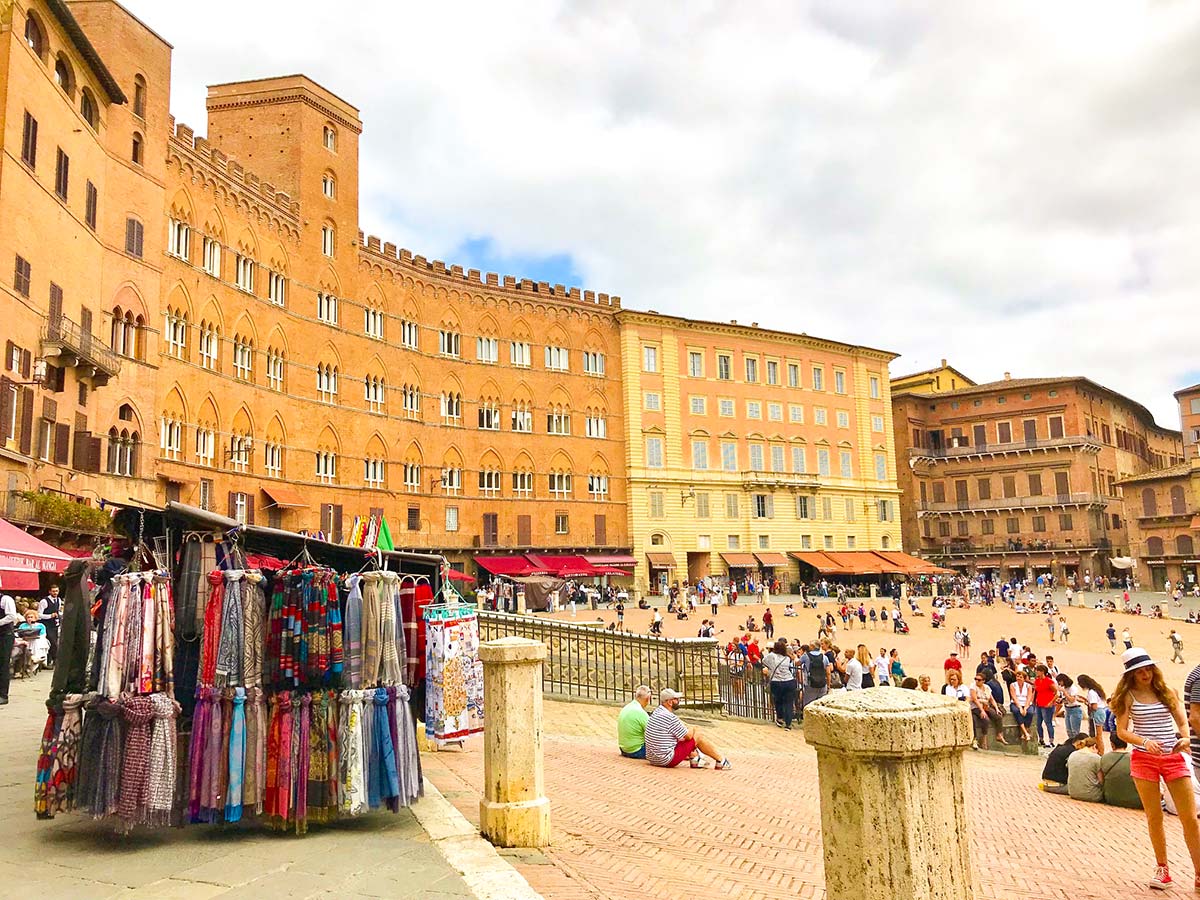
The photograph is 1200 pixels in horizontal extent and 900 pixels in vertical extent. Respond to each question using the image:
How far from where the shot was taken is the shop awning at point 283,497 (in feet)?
118

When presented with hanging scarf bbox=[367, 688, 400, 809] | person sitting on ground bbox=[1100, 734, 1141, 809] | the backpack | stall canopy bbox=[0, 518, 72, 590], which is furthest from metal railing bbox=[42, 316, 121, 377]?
person sitting on ground bbox=[1100, 734, 1141, 809]

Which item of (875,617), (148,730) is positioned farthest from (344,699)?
(875,617)

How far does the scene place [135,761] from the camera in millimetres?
5992

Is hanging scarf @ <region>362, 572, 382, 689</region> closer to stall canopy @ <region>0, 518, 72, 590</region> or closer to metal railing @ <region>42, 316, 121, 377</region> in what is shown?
stall canopy @ <region>0, 518, 72, 590</region>

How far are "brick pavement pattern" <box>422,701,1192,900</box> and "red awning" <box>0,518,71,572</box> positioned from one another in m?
5.21

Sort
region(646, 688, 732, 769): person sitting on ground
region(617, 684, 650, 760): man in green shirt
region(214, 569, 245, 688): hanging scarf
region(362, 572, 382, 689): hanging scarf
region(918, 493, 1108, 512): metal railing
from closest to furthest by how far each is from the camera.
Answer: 1. region(214, 569, 245, 688): hanging scarf
2. region(362, 572, 382, 689): hanging scarf
3. region(646, 688, 732, 769): person sitting on ground
4. region(617, 684, 650, 760): man in green shirt
5. region(918, 493, 1108, 512): metal railing

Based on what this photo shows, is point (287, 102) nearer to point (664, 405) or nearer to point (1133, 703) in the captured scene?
point (664, 405)

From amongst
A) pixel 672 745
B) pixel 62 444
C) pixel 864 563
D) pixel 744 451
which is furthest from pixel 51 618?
pixel 864 563

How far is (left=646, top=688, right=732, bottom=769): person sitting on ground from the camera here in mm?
10984

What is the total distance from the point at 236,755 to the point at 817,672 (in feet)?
40.0

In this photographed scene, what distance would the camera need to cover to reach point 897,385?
76.4 m

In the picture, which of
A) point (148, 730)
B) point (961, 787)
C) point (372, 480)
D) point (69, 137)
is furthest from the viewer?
point (372, 480)

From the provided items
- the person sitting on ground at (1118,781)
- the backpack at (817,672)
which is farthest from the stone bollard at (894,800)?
the backpack at (817,672)

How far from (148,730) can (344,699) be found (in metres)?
1.27
